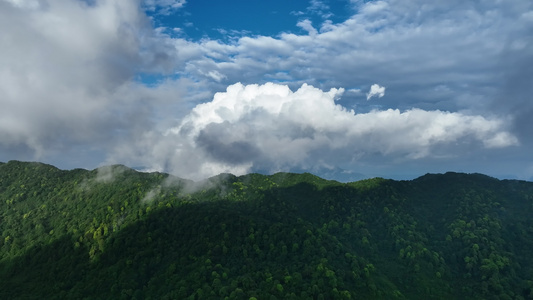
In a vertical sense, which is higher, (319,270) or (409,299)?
(319,270)

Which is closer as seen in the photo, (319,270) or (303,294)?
(303,294)

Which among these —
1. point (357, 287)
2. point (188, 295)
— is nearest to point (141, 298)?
point (188, 295)

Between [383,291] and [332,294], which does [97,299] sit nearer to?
[332,294]

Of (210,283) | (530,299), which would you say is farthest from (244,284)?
(530,299)

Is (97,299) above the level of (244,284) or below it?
below

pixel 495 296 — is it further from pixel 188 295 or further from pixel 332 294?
pixel 188 295

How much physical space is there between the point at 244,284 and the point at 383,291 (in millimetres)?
74359

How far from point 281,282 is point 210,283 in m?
36.7

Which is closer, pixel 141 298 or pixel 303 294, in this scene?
pixel 303 294

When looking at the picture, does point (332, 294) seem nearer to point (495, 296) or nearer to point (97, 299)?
point (495, 296)

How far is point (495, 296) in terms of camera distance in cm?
19712

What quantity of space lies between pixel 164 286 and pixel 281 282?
62269mm

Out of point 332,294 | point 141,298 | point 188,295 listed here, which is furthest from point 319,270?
point 141,298

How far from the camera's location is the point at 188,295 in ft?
611
